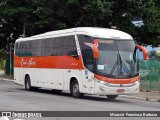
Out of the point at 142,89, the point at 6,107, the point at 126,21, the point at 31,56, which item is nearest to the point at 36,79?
the point at 31,56

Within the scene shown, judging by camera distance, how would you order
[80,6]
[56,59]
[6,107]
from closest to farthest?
[6,107] < [56,59] < [80,6]

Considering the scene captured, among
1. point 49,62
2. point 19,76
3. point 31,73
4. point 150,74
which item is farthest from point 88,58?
point 19,76

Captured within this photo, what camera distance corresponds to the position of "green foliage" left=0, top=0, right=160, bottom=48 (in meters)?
35.2

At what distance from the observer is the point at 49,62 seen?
992 inches

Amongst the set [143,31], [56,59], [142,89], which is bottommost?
[142,89]

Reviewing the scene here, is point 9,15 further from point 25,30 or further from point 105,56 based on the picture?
point 105,56

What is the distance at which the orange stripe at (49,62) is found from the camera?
22.5 metres

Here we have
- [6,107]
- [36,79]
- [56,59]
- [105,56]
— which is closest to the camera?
[6,107]

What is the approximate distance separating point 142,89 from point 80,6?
10.3 meters

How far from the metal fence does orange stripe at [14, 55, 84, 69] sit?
22.1 ft

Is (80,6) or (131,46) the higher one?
(80,6)

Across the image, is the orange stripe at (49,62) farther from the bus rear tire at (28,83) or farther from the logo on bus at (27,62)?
the bus rear tire at (28,83)

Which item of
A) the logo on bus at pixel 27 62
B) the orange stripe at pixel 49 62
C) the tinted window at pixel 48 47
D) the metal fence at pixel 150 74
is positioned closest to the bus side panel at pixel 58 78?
the orange stripe at pixel 49 62

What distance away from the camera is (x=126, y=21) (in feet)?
122
